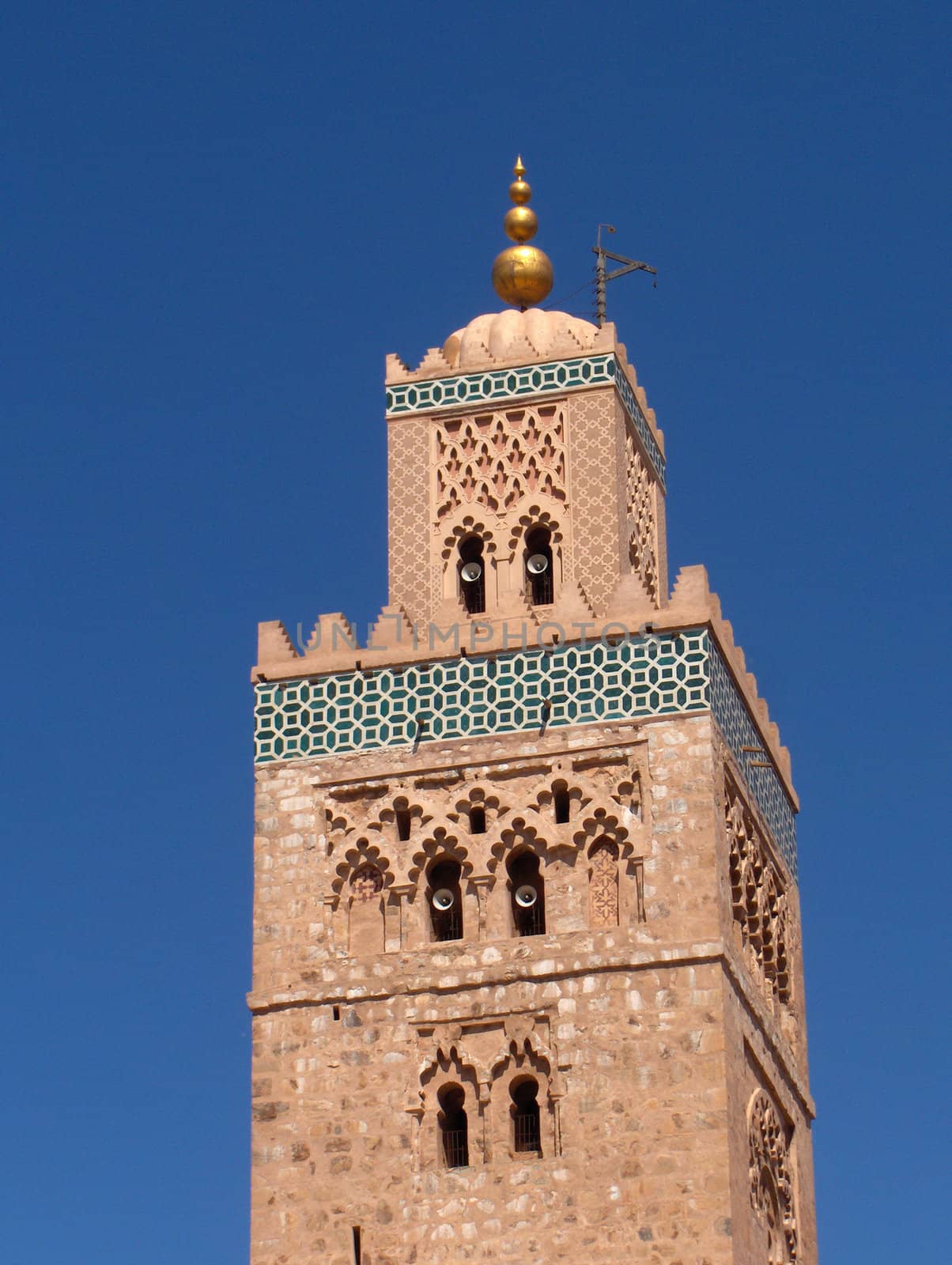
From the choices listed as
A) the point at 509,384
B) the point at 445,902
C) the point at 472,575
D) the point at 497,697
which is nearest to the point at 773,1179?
the point at 445,902

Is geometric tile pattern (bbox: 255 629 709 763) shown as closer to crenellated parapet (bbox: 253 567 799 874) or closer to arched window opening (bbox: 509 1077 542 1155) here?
crenellated parapet (bbox: 253 567 799 874)

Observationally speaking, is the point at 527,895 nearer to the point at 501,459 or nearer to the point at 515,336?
the point at 501,459

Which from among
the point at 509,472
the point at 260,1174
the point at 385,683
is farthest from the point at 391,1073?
the point at 509,472

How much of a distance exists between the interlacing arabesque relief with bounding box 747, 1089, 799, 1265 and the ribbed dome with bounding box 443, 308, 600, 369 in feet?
20.9

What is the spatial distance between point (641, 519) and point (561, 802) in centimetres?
341

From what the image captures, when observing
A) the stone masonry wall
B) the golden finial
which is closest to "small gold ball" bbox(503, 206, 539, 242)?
the golden finial

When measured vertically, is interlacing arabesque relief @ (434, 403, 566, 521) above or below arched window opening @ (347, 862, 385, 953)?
above

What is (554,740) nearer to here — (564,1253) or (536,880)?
(536,880)

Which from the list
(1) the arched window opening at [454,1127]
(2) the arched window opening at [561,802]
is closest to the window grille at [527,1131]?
(1) the arched window opening at [454,1127]

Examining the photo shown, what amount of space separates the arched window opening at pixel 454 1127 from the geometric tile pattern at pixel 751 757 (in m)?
3.45

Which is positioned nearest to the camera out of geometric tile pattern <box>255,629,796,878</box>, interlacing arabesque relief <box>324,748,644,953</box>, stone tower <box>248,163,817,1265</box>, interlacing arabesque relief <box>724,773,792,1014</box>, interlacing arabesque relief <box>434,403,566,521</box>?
stone tower <box>248,163,817,1265</box>

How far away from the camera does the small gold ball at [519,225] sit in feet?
104

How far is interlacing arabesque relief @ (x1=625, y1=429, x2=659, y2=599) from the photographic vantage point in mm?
30250

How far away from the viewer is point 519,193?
104ft
